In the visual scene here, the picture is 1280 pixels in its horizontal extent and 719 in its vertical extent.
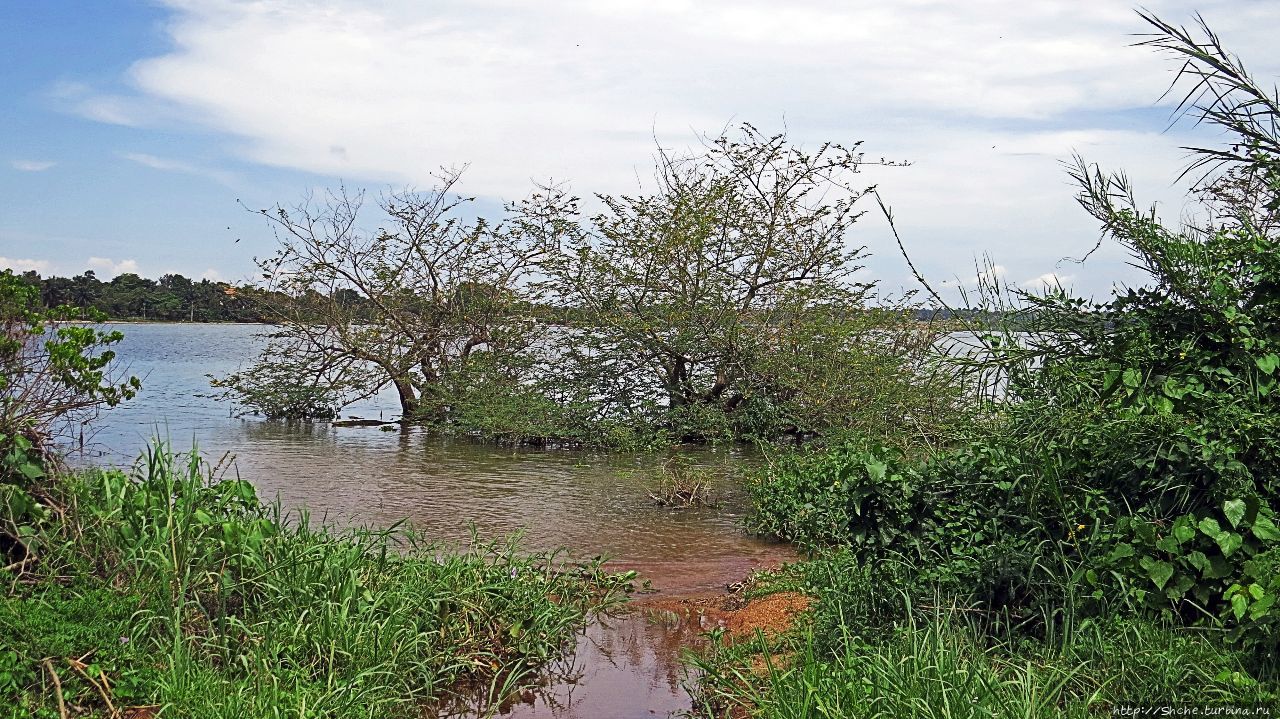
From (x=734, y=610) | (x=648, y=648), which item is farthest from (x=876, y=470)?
(x=734, y=610)

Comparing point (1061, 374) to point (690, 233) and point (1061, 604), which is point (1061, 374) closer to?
point (1061, 604)

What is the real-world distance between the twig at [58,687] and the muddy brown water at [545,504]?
1165 millimetres

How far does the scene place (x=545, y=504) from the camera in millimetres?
10844

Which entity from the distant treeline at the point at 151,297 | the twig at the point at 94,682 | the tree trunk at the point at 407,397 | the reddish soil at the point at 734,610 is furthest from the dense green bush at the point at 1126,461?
the distant treeline at the point at 151,297

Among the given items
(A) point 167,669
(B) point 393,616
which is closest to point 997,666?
(B) point 393,616

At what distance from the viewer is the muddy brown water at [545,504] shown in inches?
226

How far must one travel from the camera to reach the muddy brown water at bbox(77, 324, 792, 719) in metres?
5.73

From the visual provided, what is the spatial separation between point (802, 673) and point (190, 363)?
36303 millimetres

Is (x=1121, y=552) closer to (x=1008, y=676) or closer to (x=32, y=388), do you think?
(x=1008, y=676)

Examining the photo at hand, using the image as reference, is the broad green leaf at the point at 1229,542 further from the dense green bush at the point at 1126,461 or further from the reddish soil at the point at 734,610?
the reddish soil at the point at 734,610

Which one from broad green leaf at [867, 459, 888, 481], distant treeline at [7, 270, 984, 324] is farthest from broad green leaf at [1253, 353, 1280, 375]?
distant treeline at [7, 270, 984, 324]

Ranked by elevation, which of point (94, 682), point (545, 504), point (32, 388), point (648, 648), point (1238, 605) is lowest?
point (648, 648)

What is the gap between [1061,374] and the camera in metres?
4.87

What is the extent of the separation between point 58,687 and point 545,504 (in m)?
6.75
